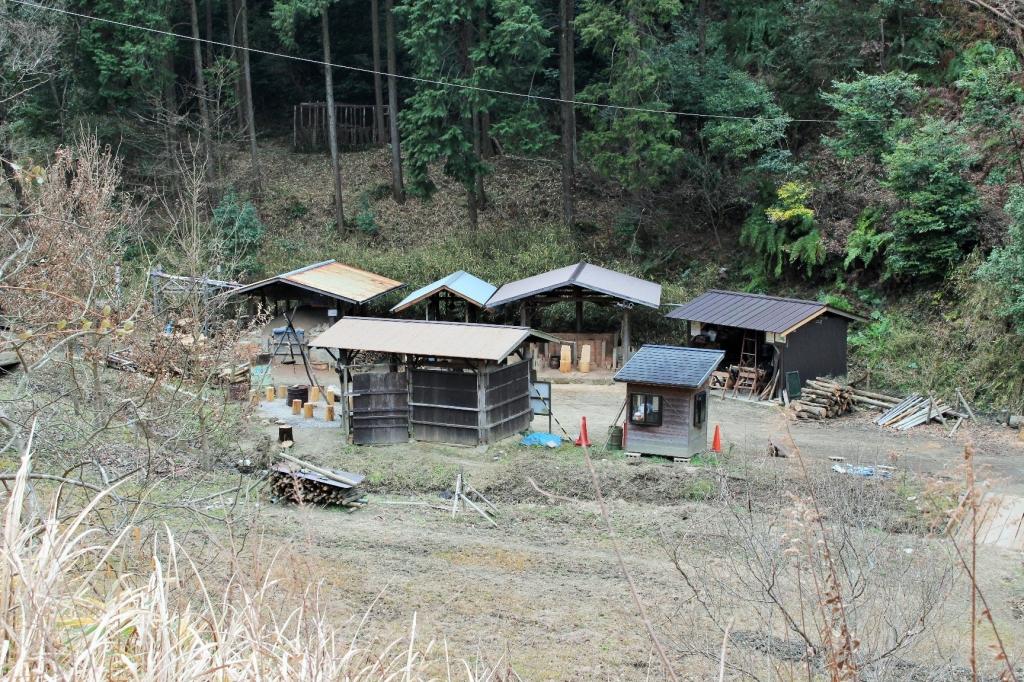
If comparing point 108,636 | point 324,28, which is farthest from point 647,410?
point 324,28

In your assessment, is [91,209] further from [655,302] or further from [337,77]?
[337,77]

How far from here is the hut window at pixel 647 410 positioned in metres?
17.0

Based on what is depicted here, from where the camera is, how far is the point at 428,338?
18062 mm

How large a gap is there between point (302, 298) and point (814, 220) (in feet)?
48.9

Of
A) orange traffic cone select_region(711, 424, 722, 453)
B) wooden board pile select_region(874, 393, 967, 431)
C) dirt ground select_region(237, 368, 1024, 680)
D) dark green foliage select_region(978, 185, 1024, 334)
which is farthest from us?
wooden board pile select_region(874, 393, 967, 431)

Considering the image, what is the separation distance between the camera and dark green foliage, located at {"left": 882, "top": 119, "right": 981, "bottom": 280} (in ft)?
72.0

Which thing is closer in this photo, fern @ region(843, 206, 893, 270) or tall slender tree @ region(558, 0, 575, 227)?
fern @ region(843, 206, 893, 270)


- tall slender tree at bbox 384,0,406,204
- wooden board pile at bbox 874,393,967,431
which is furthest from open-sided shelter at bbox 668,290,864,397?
tall slender tree at bbox 384,0,406,204

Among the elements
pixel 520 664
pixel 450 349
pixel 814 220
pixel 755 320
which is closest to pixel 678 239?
pixel 814 220

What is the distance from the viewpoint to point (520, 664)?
905 centimetres

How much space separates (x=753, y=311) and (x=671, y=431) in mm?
6848

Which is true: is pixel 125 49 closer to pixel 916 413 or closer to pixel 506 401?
pixel 506 401

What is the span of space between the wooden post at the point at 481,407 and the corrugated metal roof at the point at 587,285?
678cm

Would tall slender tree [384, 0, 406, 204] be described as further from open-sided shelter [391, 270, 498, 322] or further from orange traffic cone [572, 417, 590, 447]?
orange traffic cone [572, 417, 590, 447]
